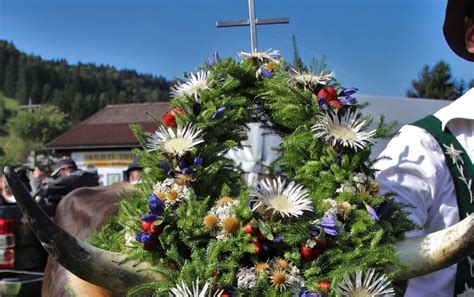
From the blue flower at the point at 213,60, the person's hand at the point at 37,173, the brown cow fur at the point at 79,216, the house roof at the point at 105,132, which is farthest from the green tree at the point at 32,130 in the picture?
the blue flower at the point at 213,60

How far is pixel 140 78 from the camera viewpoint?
5079 inches

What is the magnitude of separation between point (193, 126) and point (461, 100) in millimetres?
918

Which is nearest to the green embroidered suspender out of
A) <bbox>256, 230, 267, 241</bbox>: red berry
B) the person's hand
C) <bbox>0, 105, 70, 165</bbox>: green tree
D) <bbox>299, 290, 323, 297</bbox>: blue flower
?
<bbox>299, 290, 323, 297</bbox>: blue flower

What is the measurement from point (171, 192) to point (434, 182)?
2.68 feet

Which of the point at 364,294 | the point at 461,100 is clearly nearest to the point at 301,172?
the point at 364,294

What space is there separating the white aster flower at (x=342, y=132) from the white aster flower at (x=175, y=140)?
38 cm

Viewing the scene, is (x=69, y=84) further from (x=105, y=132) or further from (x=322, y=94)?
(x=322, y=94)

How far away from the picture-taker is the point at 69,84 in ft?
364

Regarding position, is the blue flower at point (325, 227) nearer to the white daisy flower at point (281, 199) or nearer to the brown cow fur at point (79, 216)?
the white daisy flower at point (281, 199)

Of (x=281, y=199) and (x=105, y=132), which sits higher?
(x=105, y=132)

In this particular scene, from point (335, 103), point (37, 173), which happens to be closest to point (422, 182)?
point (335, 103)

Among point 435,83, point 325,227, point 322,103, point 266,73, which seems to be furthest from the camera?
point 435,83

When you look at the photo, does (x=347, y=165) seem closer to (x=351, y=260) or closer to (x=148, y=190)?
(x=351, y=260)

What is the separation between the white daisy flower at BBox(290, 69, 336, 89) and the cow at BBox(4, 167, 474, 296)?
605 mm
